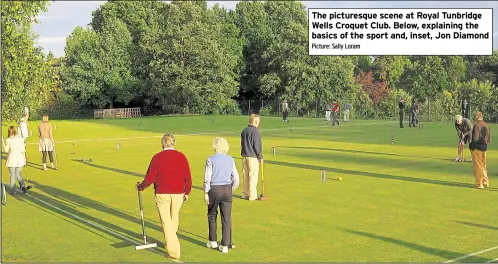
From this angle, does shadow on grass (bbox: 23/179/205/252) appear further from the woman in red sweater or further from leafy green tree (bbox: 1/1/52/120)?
leafy green tree (bbox: 1/1/52/120)

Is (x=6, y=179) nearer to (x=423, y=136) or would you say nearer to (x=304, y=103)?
(x=423, y=136)

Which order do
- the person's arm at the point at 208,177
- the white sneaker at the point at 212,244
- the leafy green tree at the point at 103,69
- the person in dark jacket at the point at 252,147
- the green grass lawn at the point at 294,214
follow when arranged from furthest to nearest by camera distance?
the leafy green tree at the point at 103,69 → the person in dark jacket at the point at 252,147 → the white sneaker at the point at 212,244 → the green grass lawn at the point at 294,214 → the person's arm at the point at 208,177

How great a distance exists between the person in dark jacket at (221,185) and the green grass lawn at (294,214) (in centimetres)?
50

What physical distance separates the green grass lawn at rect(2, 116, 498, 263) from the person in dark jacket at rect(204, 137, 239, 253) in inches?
19.8

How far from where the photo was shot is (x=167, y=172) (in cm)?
903

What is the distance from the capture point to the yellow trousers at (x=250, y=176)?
14.0m

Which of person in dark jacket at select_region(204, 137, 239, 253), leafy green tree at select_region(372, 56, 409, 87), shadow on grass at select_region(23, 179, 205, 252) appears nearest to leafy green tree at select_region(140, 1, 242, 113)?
leafy green tree at select_region(372, 56, 409, 87)

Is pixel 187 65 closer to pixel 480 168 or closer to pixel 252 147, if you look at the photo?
pixel 480 168

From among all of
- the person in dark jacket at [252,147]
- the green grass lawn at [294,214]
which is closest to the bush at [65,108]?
the green grass lawn at [294,214]

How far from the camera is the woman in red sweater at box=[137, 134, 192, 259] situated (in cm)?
904

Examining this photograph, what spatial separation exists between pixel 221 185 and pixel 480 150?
9.27m

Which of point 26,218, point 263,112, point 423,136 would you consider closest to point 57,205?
point 26,218

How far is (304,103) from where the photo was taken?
238ft

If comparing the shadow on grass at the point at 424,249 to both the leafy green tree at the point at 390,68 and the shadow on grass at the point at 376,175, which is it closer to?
the shadow on grass at the point at 376,175
